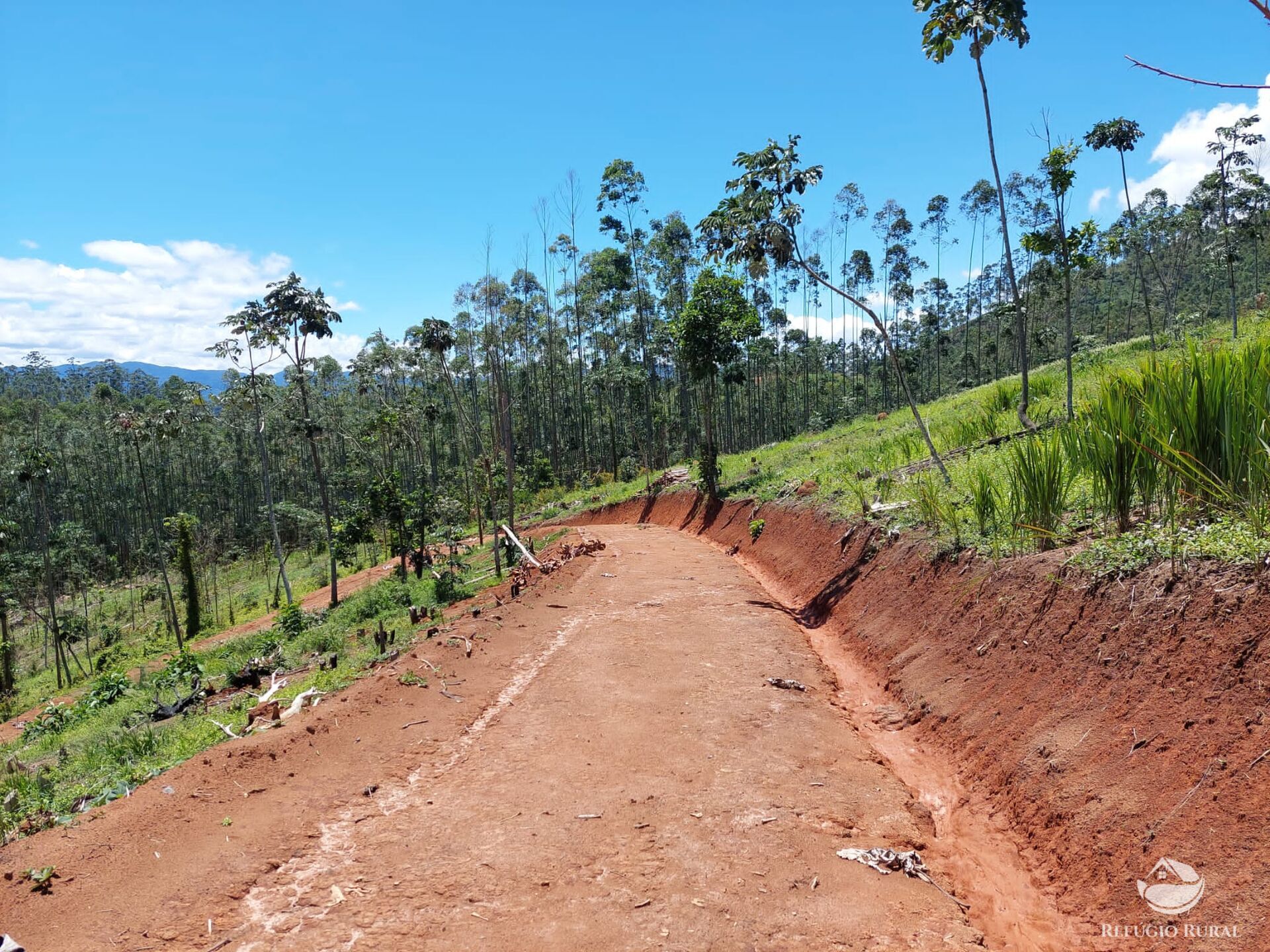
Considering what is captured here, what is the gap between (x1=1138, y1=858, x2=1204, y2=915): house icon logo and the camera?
3051mm

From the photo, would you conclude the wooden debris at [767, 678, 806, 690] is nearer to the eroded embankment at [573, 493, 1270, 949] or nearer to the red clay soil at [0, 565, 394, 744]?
the eroded embankment at [573, 493, 1270, 949]

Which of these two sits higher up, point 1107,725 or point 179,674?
point 1107,725

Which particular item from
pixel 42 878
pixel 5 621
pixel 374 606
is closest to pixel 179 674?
pixel 374 606

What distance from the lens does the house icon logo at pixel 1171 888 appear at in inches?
120

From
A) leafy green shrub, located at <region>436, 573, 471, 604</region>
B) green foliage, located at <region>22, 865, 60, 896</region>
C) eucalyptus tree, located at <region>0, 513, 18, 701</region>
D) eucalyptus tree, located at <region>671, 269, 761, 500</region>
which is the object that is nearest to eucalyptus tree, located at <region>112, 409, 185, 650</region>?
eucalyptus tree, located at <region>0, 513, 18, 701</region>

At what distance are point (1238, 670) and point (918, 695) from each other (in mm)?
3236

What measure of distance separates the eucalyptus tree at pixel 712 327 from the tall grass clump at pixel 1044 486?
45.0ft

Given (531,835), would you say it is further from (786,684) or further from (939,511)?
(939,511)

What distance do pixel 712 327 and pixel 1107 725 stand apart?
1658 cm

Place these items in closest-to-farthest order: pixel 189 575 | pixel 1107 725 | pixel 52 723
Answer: pixel 1107 725 → pixel 52 723 → pixel 189 575

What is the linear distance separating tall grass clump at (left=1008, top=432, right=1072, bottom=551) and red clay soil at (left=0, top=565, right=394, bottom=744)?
2194 cm

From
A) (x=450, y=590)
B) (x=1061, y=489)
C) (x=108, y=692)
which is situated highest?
(x=1061, y=489)

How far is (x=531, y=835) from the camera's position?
14.9 ft

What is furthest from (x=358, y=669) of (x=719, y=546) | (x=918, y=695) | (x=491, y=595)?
(x=719, y=546)
